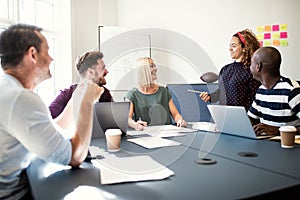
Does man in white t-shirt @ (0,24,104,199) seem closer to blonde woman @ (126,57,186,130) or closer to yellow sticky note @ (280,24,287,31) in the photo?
blonde woman @ (126,57,186,130)

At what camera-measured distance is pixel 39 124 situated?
38.2 inches

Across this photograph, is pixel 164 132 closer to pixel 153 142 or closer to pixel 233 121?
pixel 153 142

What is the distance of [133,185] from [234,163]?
0.44 m

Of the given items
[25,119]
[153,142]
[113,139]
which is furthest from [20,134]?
[153,142]

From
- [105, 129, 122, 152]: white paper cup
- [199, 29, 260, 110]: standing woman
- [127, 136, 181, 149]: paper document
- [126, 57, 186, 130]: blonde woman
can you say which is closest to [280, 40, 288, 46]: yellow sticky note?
[199, 29, 260, 110]: standing woman

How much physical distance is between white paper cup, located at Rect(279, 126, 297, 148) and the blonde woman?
3.48ft

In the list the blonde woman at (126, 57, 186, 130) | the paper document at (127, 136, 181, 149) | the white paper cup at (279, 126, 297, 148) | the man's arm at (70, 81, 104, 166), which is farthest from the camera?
the blonde woman at (126, 57, 186, 130)

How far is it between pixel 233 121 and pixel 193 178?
77cm

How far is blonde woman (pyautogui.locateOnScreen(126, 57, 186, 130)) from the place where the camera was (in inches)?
95.6

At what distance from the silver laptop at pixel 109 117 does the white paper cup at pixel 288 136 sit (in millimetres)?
873

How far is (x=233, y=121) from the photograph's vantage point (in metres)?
1.63

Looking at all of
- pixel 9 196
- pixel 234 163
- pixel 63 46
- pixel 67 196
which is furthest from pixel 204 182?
pixel 63 46

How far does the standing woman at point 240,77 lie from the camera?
7.48 feet

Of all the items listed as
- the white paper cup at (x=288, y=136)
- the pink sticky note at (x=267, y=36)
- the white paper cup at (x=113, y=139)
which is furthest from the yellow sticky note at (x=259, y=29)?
the white paper cup at (x=113, y=139)
